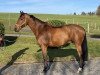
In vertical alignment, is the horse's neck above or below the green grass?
above

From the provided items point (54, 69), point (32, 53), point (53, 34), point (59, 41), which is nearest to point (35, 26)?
point (53, 34)

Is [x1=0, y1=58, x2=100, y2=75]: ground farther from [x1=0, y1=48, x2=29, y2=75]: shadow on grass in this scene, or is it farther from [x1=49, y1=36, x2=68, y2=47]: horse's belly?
[x1=49, y1=36, x2=68, y2=47]: horse's belly

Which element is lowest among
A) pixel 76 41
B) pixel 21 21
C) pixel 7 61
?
pixel 7 61

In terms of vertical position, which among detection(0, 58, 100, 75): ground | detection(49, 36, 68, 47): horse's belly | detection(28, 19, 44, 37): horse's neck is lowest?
detection(0, 58, 100, 75): ground

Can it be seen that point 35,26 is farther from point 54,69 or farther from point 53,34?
point 54,69

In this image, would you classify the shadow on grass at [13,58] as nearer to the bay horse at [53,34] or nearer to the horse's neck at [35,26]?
the bay horse at [53,34]

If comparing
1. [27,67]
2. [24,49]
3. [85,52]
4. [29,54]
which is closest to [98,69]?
[85,52]

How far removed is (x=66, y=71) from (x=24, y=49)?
553 cm

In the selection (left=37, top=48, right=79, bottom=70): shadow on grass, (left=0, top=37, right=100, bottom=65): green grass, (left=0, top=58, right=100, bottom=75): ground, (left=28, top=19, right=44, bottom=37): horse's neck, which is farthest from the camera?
(left=37, top=48, right=79, bottom=70): shadow on grass

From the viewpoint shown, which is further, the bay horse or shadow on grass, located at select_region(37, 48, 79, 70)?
shadow on grass, located at select_region(37, 48, 79, 70)

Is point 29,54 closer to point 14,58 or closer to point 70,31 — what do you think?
point 14,58

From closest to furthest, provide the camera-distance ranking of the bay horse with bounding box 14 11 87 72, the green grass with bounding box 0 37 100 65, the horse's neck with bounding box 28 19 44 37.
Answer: the bay horse with bounding box 14 11 87 72 → the horse's neck with bounding box 28 19 44 37 → the green grass with bounding box 0 37 100 65

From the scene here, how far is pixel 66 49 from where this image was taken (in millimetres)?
17797

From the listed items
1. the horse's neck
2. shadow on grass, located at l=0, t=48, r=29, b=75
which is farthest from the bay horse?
shadow on grass, located at l=0, t=48, r=29, b=75
